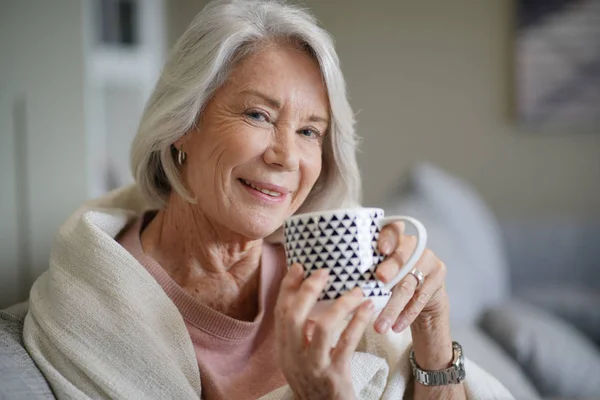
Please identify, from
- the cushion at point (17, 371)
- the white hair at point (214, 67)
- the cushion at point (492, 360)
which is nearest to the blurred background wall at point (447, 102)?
the cushion at point (492, 360)

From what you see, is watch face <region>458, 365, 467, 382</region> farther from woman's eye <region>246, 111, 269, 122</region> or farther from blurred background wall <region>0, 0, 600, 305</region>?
blurred background wall <region>0, 0, 600, 305</region>

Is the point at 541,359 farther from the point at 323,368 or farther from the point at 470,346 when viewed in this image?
the point at 323,368

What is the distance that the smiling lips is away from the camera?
45.6 inches

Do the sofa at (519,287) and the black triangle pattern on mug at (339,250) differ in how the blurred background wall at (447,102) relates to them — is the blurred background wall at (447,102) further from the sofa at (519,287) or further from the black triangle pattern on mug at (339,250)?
the black triangle pattern on mug at (339,250)

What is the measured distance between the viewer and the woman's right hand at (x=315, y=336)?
34.4 inches

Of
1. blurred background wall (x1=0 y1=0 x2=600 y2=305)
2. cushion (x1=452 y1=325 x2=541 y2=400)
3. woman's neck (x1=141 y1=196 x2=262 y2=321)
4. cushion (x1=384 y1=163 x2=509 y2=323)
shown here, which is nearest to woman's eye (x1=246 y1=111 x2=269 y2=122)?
woman's neck (x1=141 y1=196 x2=262 y2=321)

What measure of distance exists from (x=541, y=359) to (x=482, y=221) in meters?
1.12

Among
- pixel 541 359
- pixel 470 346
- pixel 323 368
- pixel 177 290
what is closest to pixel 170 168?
pixel 177 290

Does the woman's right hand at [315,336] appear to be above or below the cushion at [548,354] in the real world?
above

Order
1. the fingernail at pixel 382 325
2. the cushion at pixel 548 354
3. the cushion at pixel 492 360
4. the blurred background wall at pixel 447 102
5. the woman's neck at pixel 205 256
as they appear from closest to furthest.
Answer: the fingernail at pixel 382 325
the woman's neck at pixel 205 256
the cushion at pixel 492 360
the cushion at pixel 548 354
the blurred background wall at pixel 447 102

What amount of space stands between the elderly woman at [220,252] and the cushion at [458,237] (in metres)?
1.03

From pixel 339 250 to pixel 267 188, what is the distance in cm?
29

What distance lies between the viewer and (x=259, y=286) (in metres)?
1.30

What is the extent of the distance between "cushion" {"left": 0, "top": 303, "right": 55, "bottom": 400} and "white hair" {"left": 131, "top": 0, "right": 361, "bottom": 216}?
1.18 ft
